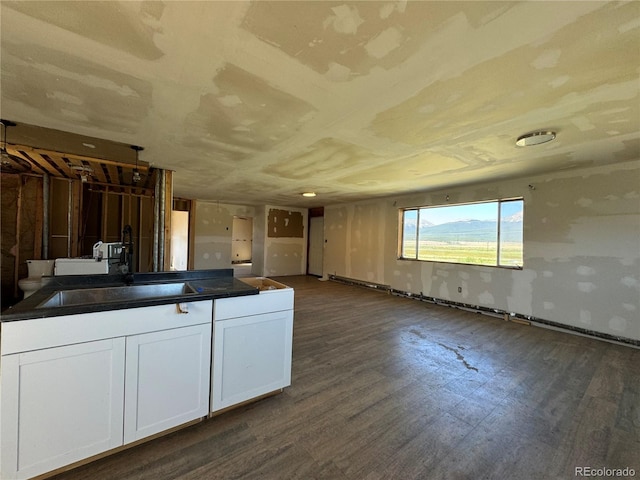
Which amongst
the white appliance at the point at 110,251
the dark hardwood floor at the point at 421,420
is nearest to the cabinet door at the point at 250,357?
the dark hardwood floor at the point at 421,420

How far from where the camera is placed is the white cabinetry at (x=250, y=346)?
1875mm

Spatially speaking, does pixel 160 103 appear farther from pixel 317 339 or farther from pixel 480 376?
pixel 480 376

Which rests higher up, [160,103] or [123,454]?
[160,103]

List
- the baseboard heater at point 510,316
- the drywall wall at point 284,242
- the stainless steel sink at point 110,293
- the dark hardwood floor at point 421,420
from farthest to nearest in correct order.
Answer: the drywall wall at point 284,242, the baseboard heater at point 510,316, the stainless steel sink at point 110,293, the dark hardwood floor at point 421,420

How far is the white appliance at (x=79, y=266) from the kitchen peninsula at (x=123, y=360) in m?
2.06

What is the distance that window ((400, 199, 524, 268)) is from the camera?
453 cm

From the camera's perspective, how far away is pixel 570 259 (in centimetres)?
384

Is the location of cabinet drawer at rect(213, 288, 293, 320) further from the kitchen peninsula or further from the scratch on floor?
the scratch on floor

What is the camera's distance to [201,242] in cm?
817

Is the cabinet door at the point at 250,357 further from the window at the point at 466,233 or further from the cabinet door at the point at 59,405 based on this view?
the window at the point at 466,233

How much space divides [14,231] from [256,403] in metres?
5.63

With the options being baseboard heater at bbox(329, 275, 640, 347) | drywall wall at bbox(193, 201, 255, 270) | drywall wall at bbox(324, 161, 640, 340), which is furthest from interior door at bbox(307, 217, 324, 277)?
drywall wall at bbox(324, 161, 640, 340)

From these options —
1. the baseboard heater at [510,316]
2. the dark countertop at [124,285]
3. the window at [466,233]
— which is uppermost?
the window at [466,233]

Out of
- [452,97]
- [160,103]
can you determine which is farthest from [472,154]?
[160,103]
